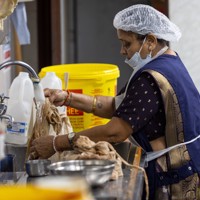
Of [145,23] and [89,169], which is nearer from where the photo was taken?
[89,169]

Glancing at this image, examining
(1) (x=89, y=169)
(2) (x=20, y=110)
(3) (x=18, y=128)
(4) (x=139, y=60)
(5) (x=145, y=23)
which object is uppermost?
(5) (x=145, y=23)

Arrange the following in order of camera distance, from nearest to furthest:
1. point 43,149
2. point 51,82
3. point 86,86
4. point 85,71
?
point 43,149 → point 51,82 → point 86,86 → point 85,71

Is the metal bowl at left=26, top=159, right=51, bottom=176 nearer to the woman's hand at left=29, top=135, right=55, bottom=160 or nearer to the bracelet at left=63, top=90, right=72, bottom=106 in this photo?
the woman's hand at left=29, top=135, right=55, bottom=160

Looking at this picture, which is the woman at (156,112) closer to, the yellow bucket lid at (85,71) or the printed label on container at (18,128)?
the printed label on container at (18,128)

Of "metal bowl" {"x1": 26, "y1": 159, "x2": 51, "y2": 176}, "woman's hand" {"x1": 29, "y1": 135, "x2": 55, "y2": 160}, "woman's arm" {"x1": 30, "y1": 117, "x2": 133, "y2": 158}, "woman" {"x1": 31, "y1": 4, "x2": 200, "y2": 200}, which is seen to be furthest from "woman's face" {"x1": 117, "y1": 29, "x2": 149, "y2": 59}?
"metal bowl" {"x1": 26, "y1": 159, "x2": 51, "y2": 176}

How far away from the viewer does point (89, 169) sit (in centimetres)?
257

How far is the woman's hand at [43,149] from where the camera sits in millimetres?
3365

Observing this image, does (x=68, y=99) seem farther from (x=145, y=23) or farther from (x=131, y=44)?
(x=145, y=23)

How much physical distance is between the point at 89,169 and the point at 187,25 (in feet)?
12.0

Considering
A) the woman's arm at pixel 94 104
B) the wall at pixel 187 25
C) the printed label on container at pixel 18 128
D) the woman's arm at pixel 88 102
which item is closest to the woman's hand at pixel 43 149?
the printed label on container at pixel 18 128

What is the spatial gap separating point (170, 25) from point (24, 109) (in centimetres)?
95

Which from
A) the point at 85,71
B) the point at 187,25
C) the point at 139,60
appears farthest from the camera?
Answer: the point at 187,25

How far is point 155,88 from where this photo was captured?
3.48m

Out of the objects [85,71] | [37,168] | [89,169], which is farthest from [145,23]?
[89,169]
